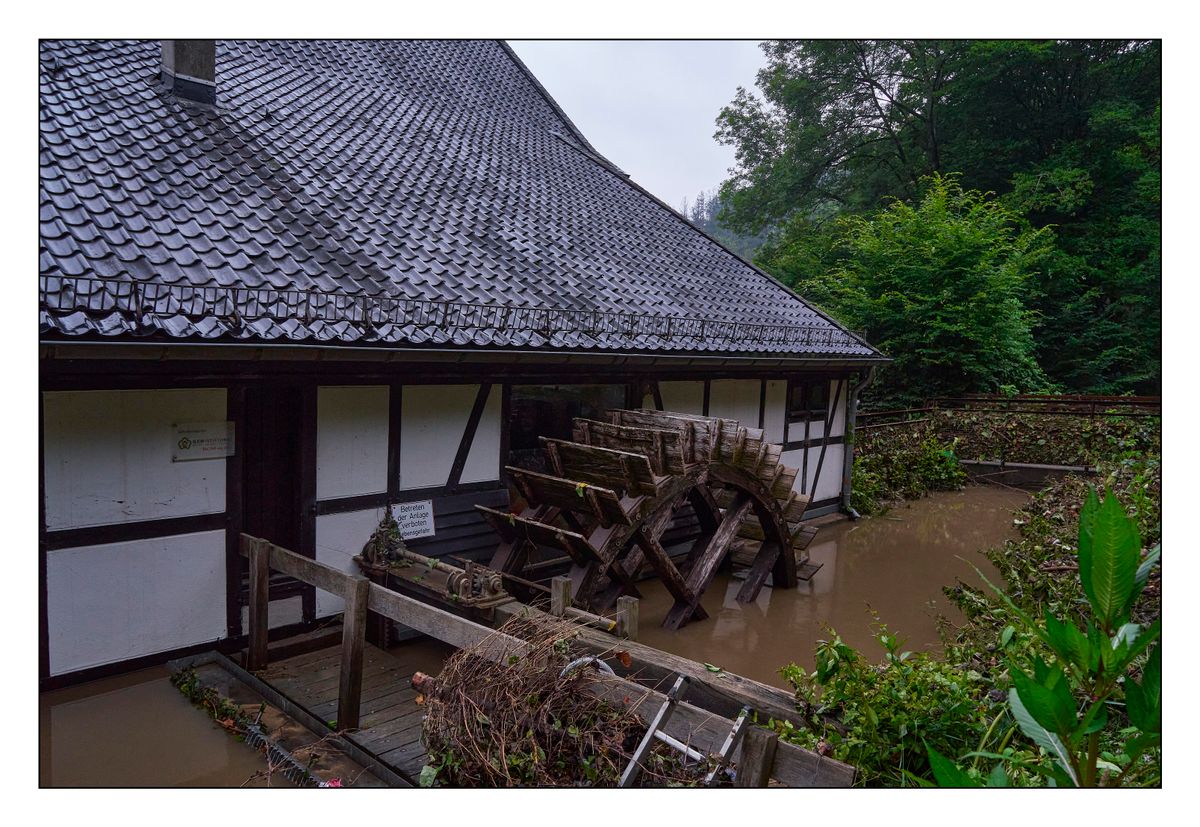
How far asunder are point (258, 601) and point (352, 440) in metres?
1.27

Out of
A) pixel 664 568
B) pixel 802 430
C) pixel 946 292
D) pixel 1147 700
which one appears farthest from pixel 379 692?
pixel 946 292

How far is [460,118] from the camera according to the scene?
9828 mm

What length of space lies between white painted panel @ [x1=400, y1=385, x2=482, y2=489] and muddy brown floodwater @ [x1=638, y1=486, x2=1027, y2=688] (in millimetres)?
2277

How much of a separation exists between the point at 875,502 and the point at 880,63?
6593 mm

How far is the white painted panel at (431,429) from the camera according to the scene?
5.65 m

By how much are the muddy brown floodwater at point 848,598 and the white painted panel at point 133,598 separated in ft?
11.1

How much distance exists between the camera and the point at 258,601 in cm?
450

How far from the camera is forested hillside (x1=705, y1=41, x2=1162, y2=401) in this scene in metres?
5.81

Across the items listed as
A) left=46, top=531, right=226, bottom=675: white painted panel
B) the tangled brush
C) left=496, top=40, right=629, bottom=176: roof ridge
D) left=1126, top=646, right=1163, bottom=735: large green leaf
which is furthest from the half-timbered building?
left=1126, top=646, right=1163, bottom=735: large green leaf

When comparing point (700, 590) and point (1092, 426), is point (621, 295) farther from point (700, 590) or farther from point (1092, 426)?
point (1092, 426)

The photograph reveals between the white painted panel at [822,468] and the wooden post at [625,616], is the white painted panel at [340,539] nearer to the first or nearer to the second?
the wooden post at [625,616]

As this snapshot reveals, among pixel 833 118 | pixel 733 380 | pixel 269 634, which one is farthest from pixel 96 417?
pixel 833 118

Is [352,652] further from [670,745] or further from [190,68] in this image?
[190,68]

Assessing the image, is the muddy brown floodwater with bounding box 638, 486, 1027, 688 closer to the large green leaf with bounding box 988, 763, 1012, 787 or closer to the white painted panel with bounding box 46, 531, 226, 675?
the large green leaf with bounding box 988, 763, 1012, 787
